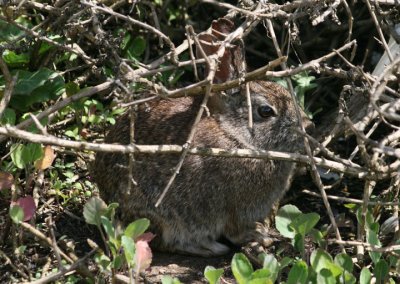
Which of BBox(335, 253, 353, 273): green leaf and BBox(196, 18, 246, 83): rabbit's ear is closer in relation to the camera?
BBox(335, 253, 353, 273): green leaf

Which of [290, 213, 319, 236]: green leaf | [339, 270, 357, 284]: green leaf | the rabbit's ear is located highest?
the rabbit's ear

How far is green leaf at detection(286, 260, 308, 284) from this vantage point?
403 cm

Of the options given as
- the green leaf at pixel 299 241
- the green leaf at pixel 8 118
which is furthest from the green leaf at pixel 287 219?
the green leaf at pixel 8 118

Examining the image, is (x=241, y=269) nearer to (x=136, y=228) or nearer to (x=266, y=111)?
(x=136, y=228)

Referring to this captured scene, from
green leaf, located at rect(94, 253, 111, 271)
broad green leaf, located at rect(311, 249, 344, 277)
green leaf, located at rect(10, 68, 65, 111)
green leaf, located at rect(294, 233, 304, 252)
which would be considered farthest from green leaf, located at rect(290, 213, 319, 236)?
green leaf, located at rect(10, 68, 65, 111)

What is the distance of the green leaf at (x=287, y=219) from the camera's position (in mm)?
4379

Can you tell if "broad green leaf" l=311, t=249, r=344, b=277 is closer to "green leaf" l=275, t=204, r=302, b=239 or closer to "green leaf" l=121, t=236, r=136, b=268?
"green leaf" l=275, t=204, r=302, b=239

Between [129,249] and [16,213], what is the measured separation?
698 mm

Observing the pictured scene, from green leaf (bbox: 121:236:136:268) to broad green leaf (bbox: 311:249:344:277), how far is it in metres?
0.91

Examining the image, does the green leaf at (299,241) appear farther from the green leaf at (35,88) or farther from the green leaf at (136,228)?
the green leaf at (35,88)

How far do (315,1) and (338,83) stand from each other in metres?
2.02

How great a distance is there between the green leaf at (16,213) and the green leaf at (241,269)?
3.84ft

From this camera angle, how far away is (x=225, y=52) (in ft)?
17.0

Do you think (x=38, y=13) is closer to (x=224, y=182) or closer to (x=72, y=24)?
(x=72, y=24)
